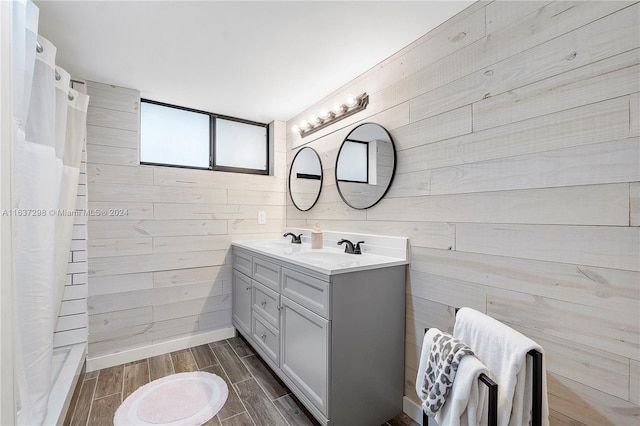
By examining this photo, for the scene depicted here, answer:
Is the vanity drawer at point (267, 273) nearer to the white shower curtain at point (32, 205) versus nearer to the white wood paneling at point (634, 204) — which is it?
the white shower curtain at point (32, 205)

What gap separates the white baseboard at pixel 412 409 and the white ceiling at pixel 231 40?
213 centimetres

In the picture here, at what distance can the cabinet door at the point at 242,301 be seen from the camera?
92.7 inches

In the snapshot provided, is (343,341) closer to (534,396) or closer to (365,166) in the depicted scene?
(534,396)

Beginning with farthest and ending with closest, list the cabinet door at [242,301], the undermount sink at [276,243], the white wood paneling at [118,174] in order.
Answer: the undermount sink at [276,243]
the cabinet door at [242,301]
the white wood paneling at [118,174]

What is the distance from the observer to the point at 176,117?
8.72 feet

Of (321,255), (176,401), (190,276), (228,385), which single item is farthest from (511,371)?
(190,276)

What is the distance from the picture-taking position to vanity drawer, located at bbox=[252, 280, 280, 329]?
191 cm

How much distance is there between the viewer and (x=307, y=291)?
62.7 inches

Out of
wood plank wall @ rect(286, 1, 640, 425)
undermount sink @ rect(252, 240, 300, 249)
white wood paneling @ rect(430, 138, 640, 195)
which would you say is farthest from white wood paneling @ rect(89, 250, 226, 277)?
white wood paneling @ rect(430, 138, 640, 195)

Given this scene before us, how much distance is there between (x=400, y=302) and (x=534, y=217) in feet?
2.72

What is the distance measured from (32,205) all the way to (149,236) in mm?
1200

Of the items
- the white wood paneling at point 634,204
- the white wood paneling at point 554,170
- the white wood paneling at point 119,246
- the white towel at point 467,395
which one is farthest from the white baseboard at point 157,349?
the white wood paneling at point 634,204

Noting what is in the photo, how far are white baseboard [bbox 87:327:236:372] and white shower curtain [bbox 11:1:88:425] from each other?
99 cm

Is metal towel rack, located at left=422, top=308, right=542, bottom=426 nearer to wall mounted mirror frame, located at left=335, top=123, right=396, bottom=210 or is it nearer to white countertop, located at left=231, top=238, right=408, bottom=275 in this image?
white countertop, located at left=231, top=238, right=408, bottom=275
